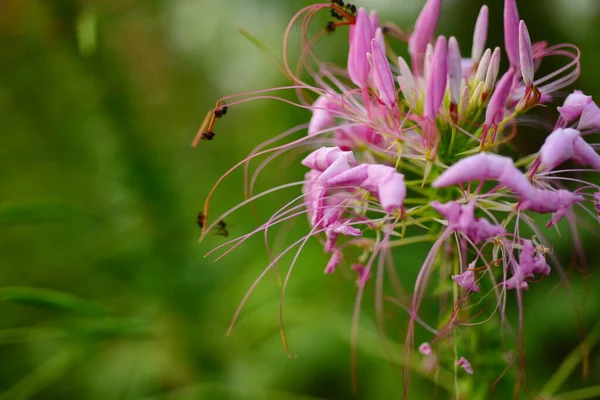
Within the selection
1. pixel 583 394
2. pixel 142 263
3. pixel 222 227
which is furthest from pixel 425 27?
pixel 142 263

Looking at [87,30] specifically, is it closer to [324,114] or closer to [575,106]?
[324,114]

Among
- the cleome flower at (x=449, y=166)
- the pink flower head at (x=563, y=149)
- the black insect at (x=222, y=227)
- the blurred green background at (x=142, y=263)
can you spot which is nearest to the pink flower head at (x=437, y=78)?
the cleome flower at (x=449, y=166)

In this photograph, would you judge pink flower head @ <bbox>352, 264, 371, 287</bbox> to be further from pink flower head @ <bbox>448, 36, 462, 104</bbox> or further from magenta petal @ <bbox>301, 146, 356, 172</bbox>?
pink flower head @ <bbox>448, 36, 462, 104</bbox>

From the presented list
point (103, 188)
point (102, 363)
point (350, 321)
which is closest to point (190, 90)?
point (103, 188)

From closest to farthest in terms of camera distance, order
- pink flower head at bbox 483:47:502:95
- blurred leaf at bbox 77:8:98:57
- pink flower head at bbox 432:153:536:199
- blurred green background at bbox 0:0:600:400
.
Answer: pink flower head at bbox 432:153:536:199
pink flower head at bbox 483:47:502:95
blurred leaf at bbox 77:8:98:57
blurred green background at bbox 0:0:600:400

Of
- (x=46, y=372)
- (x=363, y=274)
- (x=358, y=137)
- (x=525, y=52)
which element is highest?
(x=525, y=52)

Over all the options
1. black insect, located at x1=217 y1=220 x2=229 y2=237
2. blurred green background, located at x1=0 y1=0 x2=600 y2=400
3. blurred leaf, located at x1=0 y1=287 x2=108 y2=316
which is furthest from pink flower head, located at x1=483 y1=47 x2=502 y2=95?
blurred leaf, located at x1=0 y1=287 x2=108 y2=316
